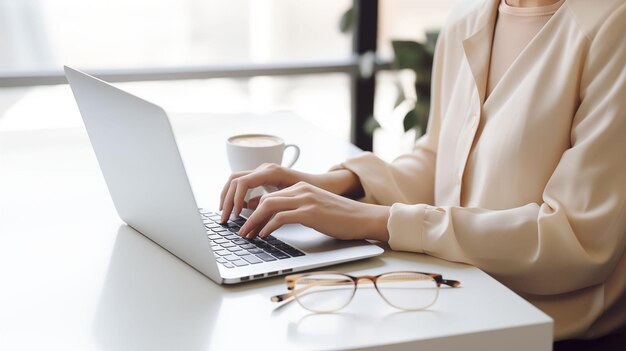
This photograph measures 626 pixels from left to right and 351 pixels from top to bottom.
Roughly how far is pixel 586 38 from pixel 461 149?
0.98 feet

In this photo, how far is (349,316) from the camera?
2.93ft

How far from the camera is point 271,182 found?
1259 millimetres

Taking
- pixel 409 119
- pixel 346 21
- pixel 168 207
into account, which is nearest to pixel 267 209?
pixel 168 207

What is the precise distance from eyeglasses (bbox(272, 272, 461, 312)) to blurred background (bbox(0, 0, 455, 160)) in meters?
1.94

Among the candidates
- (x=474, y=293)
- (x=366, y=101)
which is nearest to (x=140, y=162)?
(x=474, y=293)

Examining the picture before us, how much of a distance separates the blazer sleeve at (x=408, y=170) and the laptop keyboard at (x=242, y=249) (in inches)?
11.6

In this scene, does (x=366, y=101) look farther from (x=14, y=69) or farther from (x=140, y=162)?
(x=140, y=162)

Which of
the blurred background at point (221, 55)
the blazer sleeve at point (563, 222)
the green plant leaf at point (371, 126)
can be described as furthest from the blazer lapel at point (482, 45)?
the green plant leaf at point (371, 126)

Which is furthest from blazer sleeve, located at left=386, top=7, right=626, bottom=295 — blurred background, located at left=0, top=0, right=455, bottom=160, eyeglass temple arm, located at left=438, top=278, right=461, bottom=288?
blurred background, located at left=0, top=0, right=455, bottom=160

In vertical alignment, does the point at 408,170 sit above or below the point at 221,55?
above

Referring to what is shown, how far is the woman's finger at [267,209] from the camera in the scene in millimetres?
1102

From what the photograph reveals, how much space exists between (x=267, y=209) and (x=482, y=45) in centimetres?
52

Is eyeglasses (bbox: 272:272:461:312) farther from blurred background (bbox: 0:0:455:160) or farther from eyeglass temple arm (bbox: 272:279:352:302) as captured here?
blurred background (bbox: 0:0:455:160)

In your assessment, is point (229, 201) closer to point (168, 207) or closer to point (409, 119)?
point (168, 207)
